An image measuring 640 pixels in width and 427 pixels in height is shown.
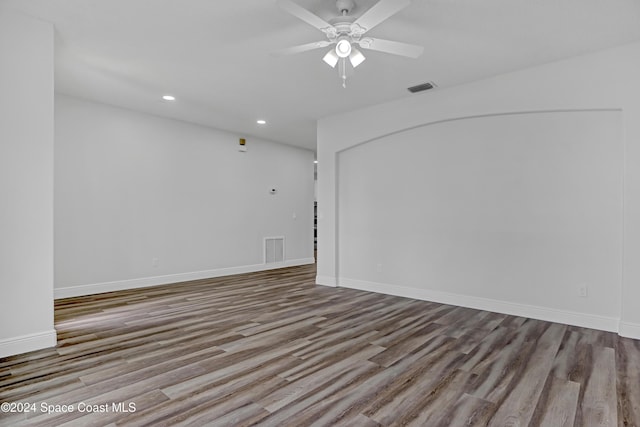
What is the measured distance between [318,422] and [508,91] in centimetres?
383

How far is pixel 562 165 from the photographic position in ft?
11.8

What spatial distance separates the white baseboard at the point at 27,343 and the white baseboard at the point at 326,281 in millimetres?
3515

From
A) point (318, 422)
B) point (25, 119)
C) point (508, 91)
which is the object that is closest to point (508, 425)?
point (318, 422)

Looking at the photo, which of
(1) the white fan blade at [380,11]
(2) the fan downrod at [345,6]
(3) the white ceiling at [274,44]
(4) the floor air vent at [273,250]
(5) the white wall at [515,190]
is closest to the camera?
(1) the white fan blade at [380,11]

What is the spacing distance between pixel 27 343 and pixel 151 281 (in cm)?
271

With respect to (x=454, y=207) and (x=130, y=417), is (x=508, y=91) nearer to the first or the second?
(x=454, y=207)

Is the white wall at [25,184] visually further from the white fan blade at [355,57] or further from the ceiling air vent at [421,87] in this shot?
the ceiling air vent at [421,87]

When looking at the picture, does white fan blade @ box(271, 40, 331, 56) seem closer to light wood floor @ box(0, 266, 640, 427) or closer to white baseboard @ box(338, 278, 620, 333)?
light wood floor @ box(0, 266, 640, 427)

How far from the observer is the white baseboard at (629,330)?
312 centimetres

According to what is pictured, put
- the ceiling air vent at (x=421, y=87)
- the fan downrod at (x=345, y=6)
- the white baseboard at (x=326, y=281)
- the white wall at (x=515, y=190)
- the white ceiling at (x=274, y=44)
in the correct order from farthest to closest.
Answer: the white baseboard at (x=326, y=281) < the ceiling air vent at (x=421, y=87) < the white wall at (x=515, y=190) < the white ceiling at (x=274, y=44) < the fan downrod at (x=345, y=6)

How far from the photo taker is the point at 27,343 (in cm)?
273

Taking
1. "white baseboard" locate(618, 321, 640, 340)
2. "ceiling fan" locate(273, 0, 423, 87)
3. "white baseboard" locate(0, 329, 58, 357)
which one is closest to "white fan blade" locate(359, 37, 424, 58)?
"ceiling fan" locate(273, 0, 423, 87)

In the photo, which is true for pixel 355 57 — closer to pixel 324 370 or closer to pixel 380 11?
pixel 380 11

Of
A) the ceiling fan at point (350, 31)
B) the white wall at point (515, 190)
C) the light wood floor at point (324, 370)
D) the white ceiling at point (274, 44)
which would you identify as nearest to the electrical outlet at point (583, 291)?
the white wall at point (515, 190)
